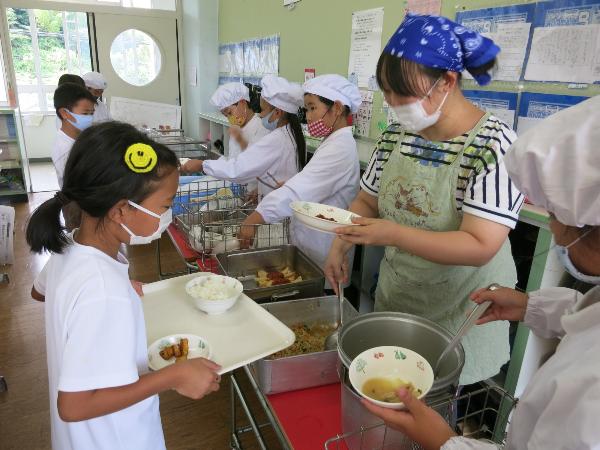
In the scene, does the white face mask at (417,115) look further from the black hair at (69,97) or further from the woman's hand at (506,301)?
the black hair at (69,97)

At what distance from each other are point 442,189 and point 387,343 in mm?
399

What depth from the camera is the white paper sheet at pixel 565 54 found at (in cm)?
125

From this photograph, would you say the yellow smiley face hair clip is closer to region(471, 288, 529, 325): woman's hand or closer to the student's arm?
the student's arm

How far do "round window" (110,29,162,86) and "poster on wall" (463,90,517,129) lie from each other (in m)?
4.20

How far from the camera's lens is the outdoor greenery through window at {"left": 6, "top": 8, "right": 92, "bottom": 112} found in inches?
238

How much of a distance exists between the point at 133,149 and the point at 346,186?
3.70ft

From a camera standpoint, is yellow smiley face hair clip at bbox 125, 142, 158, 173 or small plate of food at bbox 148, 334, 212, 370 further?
small plate of food at bbox 148, 334, 212, 370

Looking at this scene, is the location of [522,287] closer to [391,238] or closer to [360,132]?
[391,238]

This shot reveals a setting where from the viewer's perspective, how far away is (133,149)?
87 cm

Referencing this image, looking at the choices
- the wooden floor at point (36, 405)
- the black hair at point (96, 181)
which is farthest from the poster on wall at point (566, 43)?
the wooden floor at point (36, 405)

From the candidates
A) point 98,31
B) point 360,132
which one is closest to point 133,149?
point 360,132

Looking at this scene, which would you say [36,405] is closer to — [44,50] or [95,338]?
[95,338]

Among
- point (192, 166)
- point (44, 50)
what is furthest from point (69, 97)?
point (44, 50)

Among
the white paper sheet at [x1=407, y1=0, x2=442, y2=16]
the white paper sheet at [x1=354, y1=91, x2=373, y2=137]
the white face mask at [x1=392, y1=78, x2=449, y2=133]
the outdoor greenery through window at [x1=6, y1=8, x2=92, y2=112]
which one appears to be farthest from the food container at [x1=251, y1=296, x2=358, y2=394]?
the outdoor greenery through window at [x1=6, y1=8, x2=92, y2=112]
